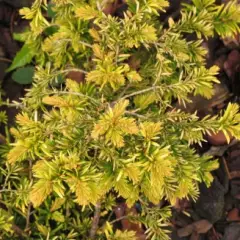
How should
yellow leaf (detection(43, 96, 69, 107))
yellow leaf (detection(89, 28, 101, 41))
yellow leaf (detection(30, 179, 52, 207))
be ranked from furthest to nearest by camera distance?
yellow leaf (detection(89, 28, 101, 41)), yellow leaf (detection(43, 96, 69, 107)), yellow leaf (detection(30, 179, 52, 207))

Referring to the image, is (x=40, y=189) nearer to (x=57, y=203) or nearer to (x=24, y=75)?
(x=57, y=203)

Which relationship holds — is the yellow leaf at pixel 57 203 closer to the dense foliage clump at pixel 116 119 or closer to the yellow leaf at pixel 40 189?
the dense foliage clump at pixel 116 119

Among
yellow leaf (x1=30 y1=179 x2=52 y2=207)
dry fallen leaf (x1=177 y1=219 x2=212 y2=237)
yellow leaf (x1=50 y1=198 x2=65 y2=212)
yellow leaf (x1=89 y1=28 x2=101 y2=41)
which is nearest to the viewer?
yellow leaf (x1=30 y1=179 x2=52 y2=207)

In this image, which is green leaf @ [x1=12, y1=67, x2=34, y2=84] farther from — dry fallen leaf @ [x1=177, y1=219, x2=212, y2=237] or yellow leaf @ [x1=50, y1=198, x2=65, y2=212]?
dry fallen leaf @ [x1=177, y1=219, x2=212, y2=237]

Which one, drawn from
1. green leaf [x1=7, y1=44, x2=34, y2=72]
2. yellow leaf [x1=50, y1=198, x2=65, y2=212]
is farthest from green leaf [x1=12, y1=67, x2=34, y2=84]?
yellow leaf [x1=50, y1=198, x2=65, y2=212]

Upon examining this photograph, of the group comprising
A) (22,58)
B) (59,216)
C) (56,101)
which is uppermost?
(56,101)

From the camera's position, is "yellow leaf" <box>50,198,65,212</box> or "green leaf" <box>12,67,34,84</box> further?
"green leaf" <box>12,67,34,84</box>

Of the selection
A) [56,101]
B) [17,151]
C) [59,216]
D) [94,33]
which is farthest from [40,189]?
[59,216]
